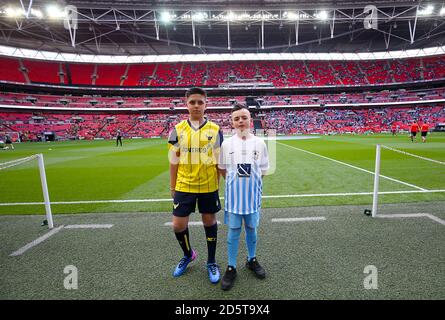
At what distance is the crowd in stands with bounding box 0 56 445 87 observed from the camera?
47.6 meters

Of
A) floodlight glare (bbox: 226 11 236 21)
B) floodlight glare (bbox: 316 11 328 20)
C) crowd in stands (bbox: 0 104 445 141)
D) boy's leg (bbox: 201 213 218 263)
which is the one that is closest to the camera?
boy's leg (bbox: 201 213 218 263)

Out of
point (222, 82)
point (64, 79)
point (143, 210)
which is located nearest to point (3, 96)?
point (64, 79)

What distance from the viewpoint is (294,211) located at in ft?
16.0

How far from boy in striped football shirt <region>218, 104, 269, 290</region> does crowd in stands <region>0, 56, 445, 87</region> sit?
171 ft

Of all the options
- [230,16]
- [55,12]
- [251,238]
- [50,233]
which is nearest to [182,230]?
[251,238]

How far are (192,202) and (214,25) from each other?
139 ft

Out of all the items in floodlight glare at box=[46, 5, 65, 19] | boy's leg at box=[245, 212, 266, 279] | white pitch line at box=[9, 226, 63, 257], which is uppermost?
floodlight glare at box=[46, 5, 65, 19]

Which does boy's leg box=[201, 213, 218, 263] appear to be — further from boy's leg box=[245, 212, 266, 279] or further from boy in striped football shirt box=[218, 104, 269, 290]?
boy's leg box=[245, 212, 266, 279]

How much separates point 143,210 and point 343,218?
4.19 m

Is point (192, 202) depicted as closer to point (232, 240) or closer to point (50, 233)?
point (232, 240)

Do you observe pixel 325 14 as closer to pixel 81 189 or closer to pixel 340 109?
pixel 340 109

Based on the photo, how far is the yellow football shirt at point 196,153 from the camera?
8.87 feet

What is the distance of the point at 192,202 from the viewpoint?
280 centimetres

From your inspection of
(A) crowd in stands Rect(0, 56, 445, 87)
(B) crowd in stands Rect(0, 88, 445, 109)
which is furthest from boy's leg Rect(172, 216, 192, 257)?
(A) crowd in stands Rect(0, 56, 445, 87)
